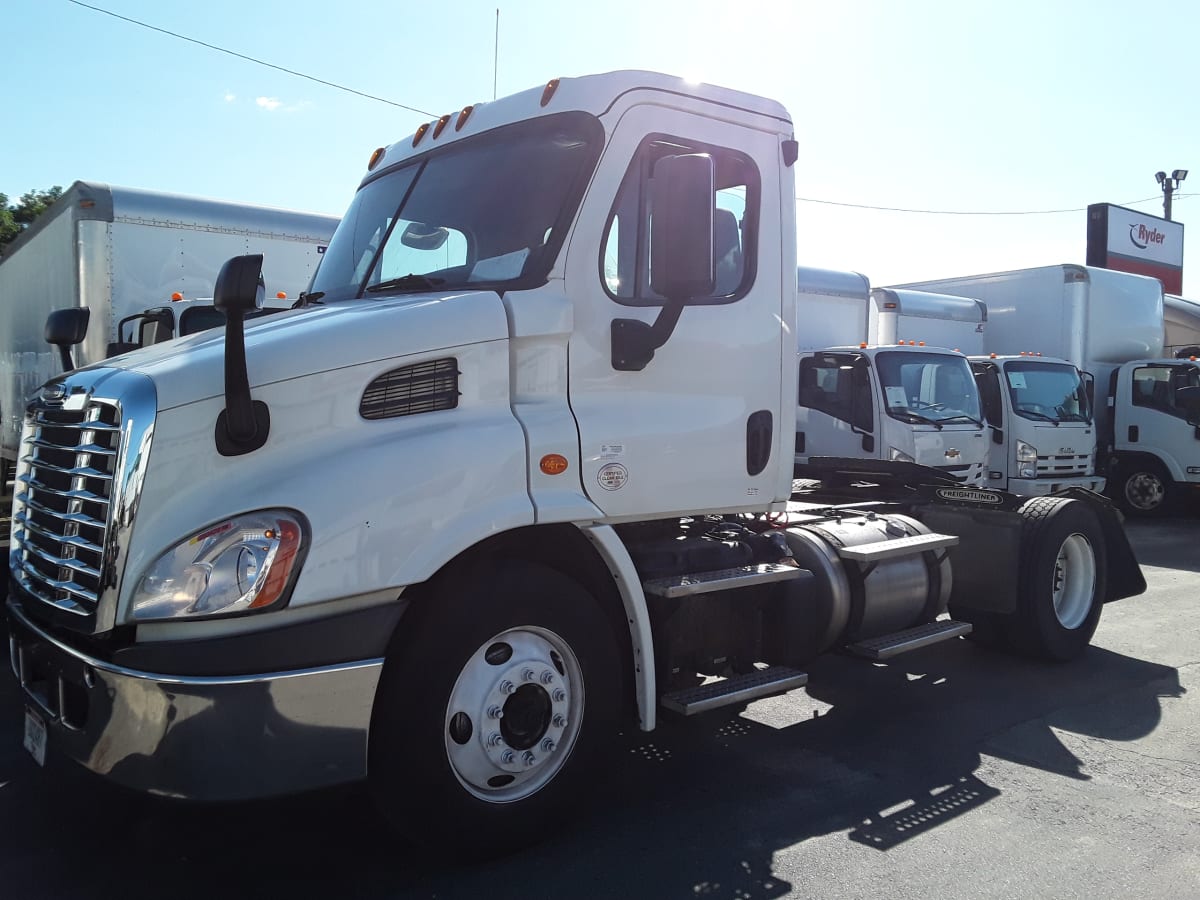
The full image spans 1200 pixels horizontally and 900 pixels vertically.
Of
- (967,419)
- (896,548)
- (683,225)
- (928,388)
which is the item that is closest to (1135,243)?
(967,419)

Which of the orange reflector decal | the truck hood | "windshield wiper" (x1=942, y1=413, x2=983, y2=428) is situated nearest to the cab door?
the orange reflector decal

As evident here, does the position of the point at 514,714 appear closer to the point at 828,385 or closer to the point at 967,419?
the point at 828,385

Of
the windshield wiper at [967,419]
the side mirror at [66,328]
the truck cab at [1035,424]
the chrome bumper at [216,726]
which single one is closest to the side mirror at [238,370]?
the chrome bumper at [216,726]

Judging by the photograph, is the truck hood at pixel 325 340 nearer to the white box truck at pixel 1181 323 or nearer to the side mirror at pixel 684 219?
the side mirror at pixel 684 219

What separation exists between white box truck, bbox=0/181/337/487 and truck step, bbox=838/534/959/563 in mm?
5760

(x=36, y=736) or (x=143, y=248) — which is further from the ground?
(x=143, y=248)

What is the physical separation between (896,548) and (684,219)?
2.54m

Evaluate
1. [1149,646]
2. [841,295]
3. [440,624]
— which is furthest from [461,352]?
[841,295]

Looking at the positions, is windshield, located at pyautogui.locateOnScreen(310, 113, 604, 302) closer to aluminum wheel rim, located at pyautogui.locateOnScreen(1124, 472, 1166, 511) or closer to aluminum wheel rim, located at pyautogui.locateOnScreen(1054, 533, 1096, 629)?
aluminum wheel rim, located at pyautogui.locateOnScreen(1054, 533, 1096, 629)

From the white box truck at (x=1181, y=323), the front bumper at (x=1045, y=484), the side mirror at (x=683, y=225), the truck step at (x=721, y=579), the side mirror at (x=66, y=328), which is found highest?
the white box truck at (x=1181, y=323)

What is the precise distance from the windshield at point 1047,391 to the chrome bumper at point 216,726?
36.8 ft

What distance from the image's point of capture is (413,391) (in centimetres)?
343

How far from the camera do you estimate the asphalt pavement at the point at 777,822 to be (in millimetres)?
3484

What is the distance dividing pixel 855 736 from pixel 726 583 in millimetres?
1540
